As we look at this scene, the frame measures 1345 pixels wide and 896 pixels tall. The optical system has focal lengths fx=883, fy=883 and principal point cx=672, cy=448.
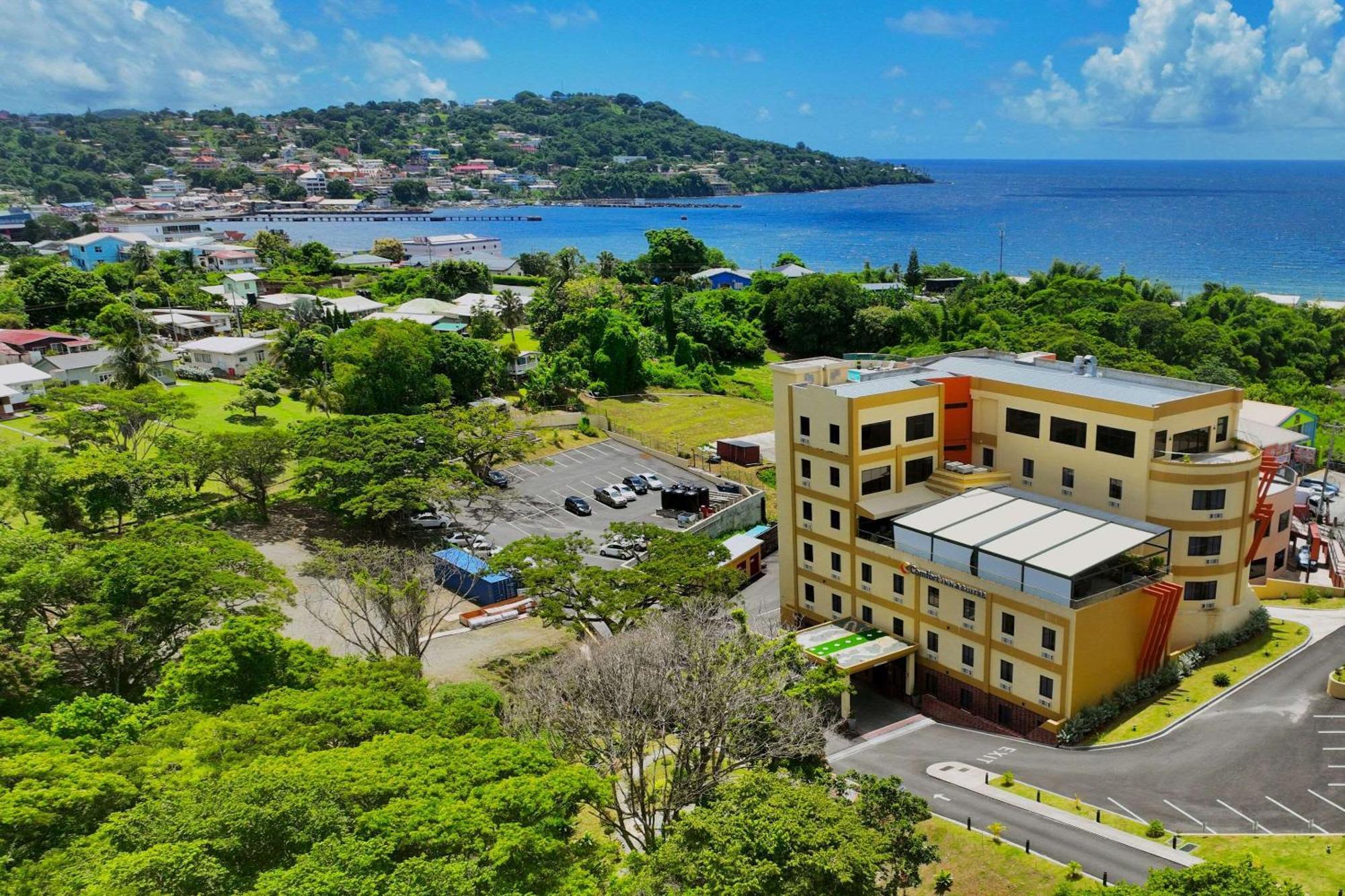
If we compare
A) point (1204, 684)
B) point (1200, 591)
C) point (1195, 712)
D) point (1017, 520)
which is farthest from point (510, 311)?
point (1195, 712)

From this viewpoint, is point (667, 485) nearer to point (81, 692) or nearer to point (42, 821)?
point (81, 692)

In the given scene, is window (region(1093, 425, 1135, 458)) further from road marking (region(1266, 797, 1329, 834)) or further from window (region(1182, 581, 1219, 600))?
road marking (region(1266, 797, 1329, 834))

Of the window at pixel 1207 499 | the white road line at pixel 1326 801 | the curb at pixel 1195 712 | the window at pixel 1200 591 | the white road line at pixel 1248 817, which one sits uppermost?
the window at pixel 1207 499

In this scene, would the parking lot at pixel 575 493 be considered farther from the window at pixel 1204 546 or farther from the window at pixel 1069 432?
the window at pixel 1204 546

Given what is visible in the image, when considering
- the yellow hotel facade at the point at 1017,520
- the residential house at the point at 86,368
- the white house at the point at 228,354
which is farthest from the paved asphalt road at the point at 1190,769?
the white house at the point at 228,354

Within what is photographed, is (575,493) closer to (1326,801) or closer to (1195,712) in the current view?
(1195,712)

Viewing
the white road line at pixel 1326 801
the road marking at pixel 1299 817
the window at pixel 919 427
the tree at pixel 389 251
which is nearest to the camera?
the road marking at pixel 1299 817

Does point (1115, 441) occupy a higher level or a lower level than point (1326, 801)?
higher
